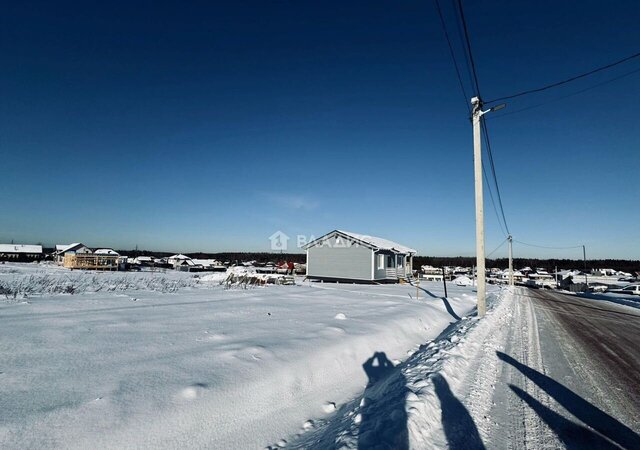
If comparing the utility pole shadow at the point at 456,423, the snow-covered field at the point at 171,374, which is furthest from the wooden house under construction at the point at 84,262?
the utility pole shadow at the point at 456,423

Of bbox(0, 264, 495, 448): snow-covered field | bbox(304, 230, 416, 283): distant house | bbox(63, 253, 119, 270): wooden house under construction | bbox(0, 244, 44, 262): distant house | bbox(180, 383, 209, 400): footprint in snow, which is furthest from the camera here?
bbox(0, 244, 44, 262): distant house

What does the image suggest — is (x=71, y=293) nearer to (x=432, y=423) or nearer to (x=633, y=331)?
(x=432, y=423)

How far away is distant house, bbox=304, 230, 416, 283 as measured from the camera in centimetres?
2523

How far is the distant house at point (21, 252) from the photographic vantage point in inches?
3071

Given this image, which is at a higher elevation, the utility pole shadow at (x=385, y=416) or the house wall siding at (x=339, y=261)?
the house wall siding at (x=339, y=261)

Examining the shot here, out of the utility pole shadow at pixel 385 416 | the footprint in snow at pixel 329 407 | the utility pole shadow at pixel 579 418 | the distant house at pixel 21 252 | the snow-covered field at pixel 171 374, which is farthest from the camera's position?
the distant house at pixel 21 252

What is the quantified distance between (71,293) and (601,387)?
14.6 metres

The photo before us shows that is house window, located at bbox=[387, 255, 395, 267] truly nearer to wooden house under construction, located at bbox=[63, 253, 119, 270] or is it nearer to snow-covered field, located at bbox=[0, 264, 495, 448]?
snow-covered field, located at bbox=[0, 264, 495, 448]

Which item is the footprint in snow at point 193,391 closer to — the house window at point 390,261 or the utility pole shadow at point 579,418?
the utility pole shadow at point 579,418

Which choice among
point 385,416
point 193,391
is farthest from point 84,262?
point 385,416

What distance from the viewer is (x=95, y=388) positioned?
11.6ft

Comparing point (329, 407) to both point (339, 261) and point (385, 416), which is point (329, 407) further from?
point (339, 261)

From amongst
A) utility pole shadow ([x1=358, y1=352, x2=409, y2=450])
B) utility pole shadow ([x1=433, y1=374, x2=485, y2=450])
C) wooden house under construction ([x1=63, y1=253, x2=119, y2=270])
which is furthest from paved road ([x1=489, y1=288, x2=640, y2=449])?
wooden house under construction ([x1=63, y1=253, x2=119, y2=270])

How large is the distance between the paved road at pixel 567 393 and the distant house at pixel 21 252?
107m
